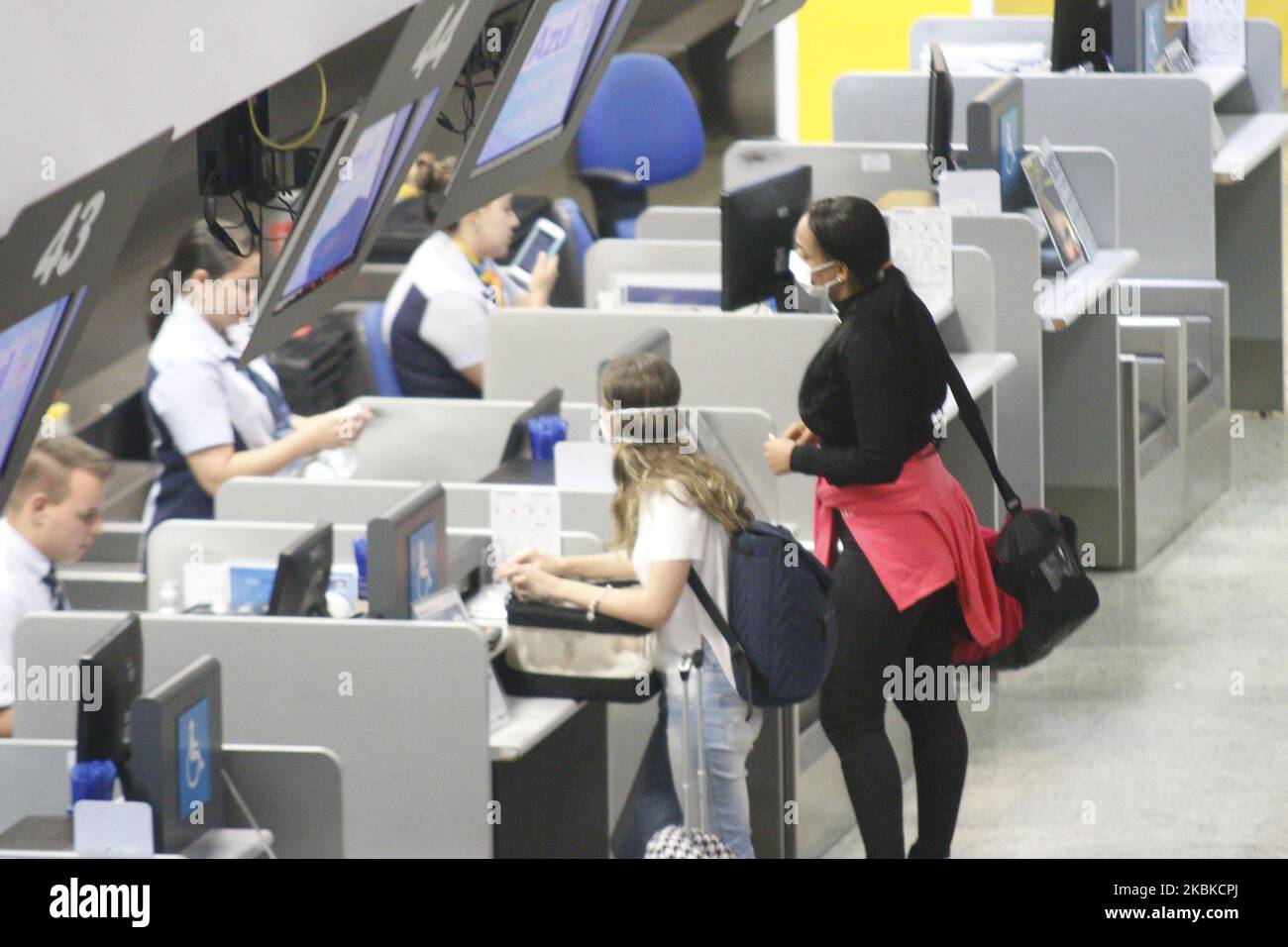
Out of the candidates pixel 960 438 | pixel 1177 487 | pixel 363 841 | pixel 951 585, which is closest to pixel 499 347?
pixel 960 438

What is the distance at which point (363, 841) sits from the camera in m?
3.86

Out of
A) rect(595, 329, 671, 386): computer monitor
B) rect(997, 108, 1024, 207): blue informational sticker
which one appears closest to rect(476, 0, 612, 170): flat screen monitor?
rect(595, 329, 671, 386): computer monitor

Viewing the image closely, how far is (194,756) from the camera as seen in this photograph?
3.18 m

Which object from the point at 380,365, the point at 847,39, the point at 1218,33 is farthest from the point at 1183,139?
the point at 380,365

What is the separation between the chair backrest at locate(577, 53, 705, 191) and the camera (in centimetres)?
846

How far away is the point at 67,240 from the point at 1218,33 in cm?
666

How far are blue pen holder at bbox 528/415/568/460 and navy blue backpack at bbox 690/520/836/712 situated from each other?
0.98 m

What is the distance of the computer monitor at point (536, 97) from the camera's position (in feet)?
14.4

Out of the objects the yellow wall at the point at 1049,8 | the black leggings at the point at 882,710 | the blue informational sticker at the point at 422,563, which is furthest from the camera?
the yellow wall at the point at 1049,8

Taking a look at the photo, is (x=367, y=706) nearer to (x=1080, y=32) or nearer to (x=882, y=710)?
(x=882, y=710)

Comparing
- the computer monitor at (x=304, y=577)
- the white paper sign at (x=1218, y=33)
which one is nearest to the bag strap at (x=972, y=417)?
the computer monitor at (x=304, y=577)

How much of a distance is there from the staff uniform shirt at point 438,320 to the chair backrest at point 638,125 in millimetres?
2549

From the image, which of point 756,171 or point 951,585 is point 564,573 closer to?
point 951,585

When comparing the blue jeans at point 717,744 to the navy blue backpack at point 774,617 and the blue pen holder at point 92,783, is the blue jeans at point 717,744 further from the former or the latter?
the blue pen holder at point 92,783
